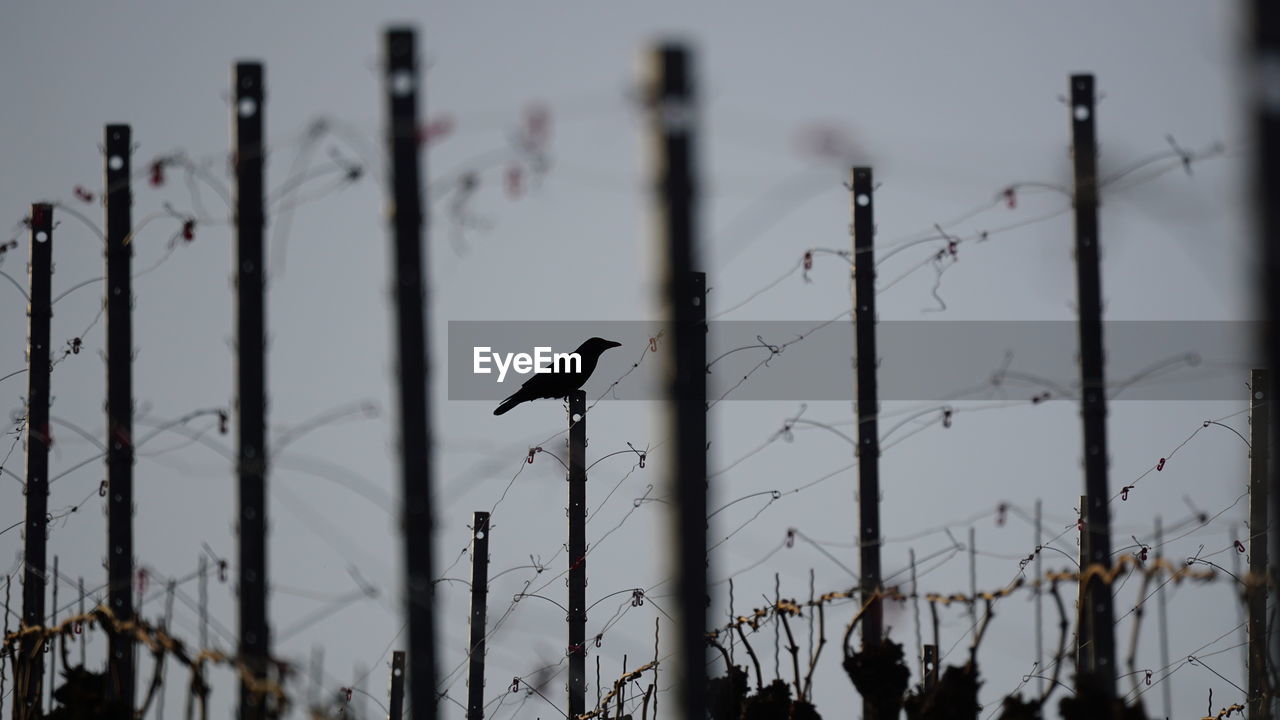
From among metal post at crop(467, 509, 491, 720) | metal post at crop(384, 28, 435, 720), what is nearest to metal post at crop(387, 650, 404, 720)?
metal post at crop(467, 509, 491, 720)

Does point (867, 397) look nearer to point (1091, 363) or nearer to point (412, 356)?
point (1091, 363)

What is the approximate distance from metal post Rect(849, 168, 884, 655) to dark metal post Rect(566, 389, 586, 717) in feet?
20.0

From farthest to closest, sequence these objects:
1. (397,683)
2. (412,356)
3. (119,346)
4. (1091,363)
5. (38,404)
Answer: (397,683) → (38,404) → (119,346) → (1091,363) → (412,356)

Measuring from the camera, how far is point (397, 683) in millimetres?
22781

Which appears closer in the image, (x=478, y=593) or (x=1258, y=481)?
(x=1258, y=481)

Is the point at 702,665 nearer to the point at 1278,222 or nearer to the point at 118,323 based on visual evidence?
the point at 1278,222

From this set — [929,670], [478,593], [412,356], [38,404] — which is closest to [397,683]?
[478,593]

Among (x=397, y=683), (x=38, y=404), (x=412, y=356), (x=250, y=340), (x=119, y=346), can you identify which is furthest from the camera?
(x=397, y=683)

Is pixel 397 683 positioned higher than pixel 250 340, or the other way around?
pixel 250 340

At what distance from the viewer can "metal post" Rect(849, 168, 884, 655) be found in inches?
548

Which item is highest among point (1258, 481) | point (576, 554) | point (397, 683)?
point (1258, 481)

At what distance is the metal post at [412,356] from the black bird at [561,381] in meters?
7.77

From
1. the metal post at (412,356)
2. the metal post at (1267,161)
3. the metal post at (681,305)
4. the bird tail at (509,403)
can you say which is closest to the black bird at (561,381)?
the bird tail at (509,403)

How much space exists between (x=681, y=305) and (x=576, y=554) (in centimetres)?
1250
